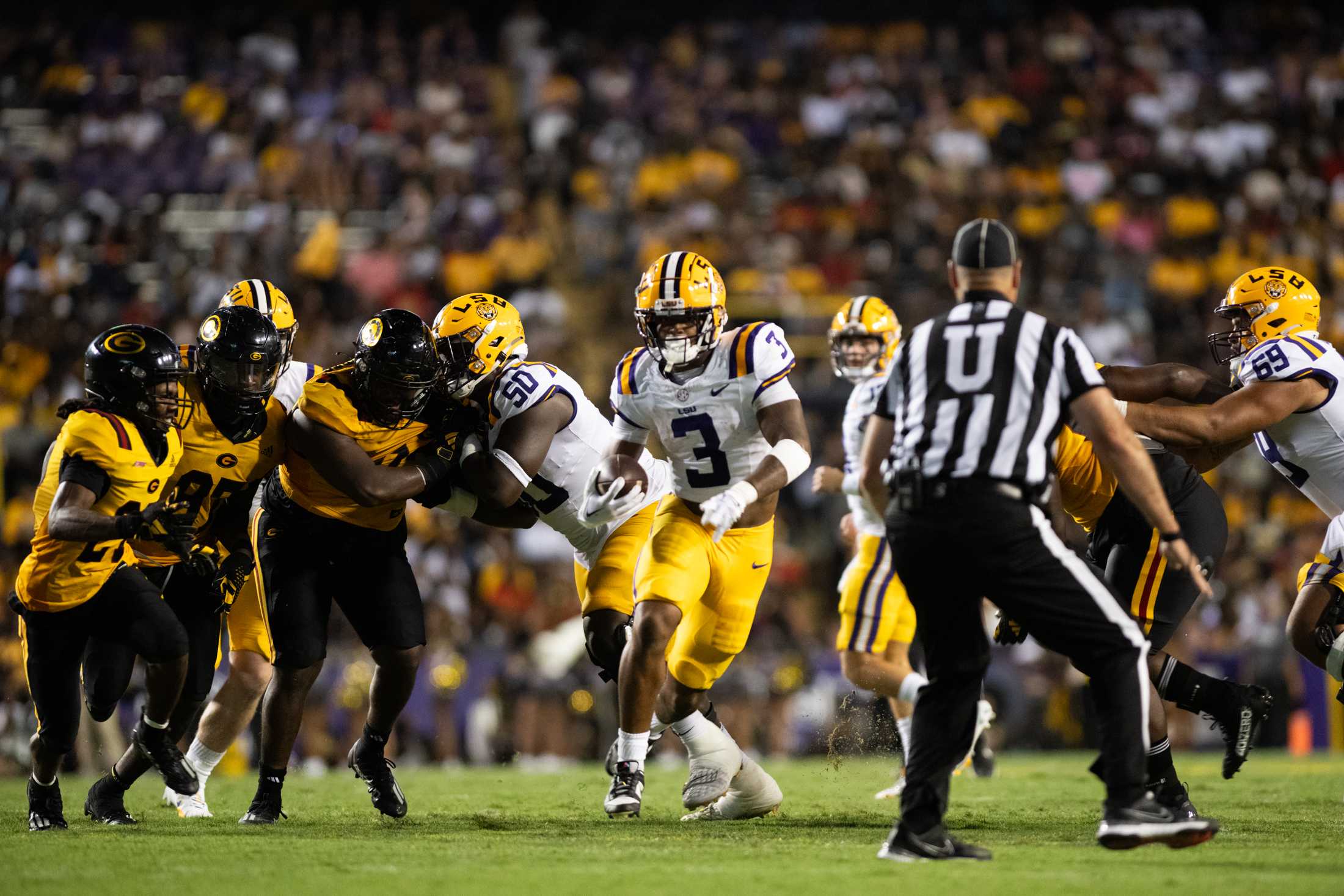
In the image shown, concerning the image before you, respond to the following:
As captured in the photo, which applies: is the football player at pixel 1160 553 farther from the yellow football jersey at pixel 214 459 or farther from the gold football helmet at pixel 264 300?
the gold football helmet at pixel 264 300

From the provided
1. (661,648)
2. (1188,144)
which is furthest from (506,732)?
(1188,144)

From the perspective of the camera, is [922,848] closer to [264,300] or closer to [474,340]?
[474,340]

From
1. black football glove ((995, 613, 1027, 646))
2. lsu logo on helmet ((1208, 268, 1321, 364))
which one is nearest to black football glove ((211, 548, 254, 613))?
black football glove ((995, 613, 1027, 646))

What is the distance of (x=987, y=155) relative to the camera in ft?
59.8

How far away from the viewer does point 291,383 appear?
22.9ft

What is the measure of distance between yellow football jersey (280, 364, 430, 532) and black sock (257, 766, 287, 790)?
3.55 ft

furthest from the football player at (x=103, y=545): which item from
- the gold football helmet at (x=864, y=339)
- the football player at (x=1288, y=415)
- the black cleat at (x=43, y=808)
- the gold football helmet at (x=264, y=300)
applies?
the football player at (x=1288, y=415)

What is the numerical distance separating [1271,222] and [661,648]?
42.5 ft

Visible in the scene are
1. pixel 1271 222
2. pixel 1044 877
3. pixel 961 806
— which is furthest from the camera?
pixel 1271 222

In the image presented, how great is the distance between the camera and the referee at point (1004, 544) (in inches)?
197

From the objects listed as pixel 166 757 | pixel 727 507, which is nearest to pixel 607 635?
pixel 727 507

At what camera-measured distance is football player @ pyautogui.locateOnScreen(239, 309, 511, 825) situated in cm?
646

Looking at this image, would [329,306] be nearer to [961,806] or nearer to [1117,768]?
[961,806]

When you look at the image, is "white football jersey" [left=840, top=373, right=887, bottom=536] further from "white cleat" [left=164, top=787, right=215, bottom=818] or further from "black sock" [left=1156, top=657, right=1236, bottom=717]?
"white cleat" [left=164, top=787, right=215, bottom=818]
